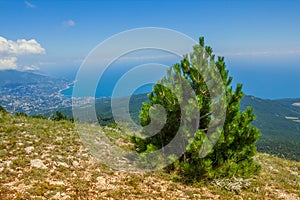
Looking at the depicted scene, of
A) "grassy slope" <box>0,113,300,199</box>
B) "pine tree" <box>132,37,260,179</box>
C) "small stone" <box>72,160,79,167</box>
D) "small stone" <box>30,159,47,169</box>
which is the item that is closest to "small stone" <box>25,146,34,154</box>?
"grassy slope" <box>0,113,300,199</box>

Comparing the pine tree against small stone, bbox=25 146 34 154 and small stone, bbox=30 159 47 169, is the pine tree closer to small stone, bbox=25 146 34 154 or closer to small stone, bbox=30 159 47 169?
small stone, bbox=30 159 47 169

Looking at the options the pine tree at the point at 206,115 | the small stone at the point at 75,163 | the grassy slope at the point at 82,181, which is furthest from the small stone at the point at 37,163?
the pine tree at the point at 206,115

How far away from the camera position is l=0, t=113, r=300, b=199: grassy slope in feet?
29.3

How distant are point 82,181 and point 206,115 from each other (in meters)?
6.37

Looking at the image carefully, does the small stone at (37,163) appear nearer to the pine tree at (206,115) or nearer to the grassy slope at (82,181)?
the grassy slope at (82,181)

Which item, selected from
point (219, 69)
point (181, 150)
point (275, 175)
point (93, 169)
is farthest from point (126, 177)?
point (275, 175)

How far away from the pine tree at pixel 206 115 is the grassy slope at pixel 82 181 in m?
0.81

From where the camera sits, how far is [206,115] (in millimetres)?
11117

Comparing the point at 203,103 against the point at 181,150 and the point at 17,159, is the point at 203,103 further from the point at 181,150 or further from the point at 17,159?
the point at 17,159

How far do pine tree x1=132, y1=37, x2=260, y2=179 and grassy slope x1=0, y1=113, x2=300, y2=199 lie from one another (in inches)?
32.1

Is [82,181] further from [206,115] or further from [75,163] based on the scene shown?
[206,115]

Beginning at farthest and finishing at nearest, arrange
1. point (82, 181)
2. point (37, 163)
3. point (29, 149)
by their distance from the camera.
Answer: point (29, 149) < point (37, 163) < point (82, 181)

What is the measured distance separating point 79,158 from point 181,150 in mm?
5453

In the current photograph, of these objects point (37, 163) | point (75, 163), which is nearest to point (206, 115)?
point (75, 163)
